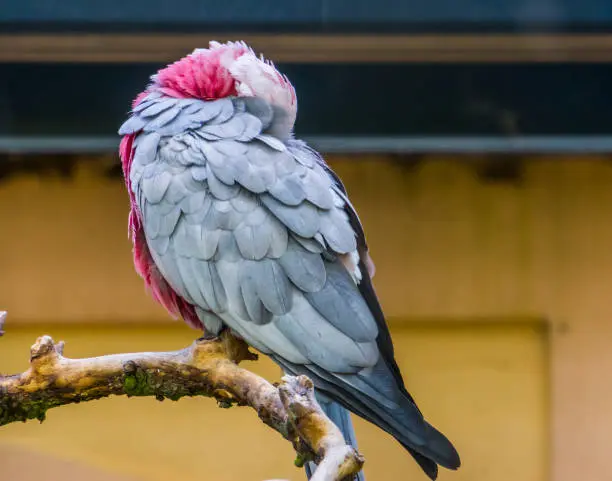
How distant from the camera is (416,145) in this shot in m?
2.28

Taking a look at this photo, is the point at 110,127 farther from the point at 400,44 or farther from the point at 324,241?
the point at 324,241

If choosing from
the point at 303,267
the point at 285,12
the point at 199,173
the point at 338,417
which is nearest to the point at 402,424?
the point at 338,417

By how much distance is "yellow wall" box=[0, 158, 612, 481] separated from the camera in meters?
2.43

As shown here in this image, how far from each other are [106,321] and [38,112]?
0.53 metres

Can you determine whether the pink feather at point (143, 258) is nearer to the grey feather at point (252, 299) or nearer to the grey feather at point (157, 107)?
the grey feather at point (157, 107)

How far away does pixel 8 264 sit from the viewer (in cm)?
246

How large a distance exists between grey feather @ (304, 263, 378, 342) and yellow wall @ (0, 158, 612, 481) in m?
0.96

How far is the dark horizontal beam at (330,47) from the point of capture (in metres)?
2.23

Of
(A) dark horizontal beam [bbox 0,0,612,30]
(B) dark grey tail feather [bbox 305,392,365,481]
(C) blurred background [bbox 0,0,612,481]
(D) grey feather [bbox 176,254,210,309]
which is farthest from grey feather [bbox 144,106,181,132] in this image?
(C) blurred background [bbox 0,0,612,481]

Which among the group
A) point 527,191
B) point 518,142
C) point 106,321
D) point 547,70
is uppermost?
point 547,70

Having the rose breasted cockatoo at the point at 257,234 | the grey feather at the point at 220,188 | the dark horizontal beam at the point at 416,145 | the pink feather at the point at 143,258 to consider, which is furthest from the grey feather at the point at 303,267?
the dark horizontal beam at the point at 416,145

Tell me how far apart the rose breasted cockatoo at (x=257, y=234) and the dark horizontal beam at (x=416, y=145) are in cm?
65

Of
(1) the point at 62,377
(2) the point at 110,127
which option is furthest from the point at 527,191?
(1) the point at 62,377

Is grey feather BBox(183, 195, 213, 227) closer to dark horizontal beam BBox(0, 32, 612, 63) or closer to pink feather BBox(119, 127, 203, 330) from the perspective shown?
pink feather BBox(119, 127, 203, 330)
